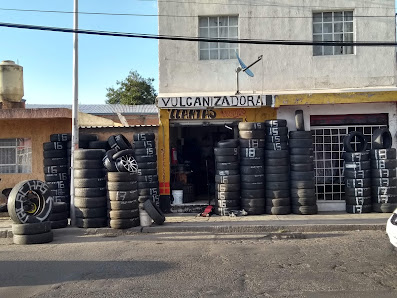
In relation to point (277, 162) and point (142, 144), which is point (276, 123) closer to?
point (277, 162)

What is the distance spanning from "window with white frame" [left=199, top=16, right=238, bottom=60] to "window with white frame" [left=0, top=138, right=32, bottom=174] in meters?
6.45

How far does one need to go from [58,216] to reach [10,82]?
5.76 metres

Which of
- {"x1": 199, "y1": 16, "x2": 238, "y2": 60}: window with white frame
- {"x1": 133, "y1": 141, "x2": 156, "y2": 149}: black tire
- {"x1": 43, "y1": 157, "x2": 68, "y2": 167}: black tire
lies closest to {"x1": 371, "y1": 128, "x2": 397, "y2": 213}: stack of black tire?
{"x1": 199, "y1": 16, "x2": 238, "y2": 60}: window with white frame

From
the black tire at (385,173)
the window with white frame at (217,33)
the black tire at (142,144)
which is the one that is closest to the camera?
the black tire at (385,173)

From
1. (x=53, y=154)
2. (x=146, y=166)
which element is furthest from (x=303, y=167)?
(x=53, y=154)

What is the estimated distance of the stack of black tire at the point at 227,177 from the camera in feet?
40.7

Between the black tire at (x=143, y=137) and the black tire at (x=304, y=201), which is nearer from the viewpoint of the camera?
→ the black tire at (x=304, y=201)

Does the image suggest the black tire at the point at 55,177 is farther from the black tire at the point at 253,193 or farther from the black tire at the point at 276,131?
the black tire at the point at 276,131

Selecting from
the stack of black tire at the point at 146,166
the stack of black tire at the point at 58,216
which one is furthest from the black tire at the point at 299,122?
the stack of black tire at the point at 58,216

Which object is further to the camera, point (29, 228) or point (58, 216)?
point (58, 216)

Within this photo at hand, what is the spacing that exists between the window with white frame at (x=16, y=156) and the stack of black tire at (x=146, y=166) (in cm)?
382

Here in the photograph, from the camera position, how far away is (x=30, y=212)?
10.2m

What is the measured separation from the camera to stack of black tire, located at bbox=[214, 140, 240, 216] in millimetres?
12414

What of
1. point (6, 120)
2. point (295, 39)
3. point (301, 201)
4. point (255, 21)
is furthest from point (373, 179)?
point (6, 120)
